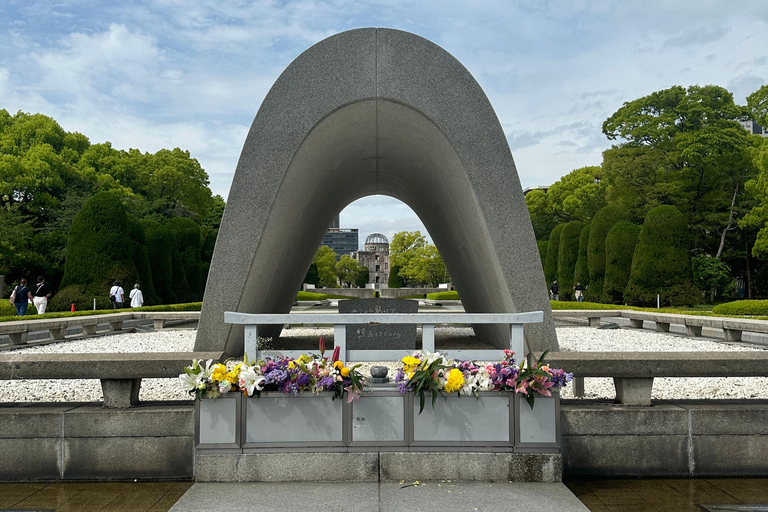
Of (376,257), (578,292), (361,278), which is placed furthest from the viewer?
(376,257)

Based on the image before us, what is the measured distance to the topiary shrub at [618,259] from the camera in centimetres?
2453

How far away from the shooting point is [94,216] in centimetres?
1967

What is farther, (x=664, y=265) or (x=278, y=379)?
(x=664, y=265)

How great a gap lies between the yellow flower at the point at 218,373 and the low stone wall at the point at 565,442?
493mm

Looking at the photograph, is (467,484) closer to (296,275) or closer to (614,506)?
(614,506)

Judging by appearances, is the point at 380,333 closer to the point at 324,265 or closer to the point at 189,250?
the point at 189,250

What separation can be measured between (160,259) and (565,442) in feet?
75.0

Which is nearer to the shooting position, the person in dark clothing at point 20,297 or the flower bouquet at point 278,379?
the flower bouquet at point 278,379

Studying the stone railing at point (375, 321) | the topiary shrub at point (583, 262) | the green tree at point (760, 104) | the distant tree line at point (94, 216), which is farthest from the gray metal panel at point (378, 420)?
the green tree at point (760, 104)

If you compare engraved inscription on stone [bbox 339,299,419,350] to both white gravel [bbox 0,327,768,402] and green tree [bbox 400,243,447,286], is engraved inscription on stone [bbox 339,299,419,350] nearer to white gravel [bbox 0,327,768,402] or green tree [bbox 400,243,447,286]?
white gravel [bbox 0,327,768,402]

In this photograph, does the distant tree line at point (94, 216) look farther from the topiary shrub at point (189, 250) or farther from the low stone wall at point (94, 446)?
the low stone wall at point (94, 446)

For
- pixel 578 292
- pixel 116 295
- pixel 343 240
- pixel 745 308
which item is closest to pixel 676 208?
pixel 578 292

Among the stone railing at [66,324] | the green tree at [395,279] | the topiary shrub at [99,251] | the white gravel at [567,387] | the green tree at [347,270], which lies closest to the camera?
the white gravel at [567,387]

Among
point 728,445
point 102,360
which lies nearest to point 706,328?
point 728,445
